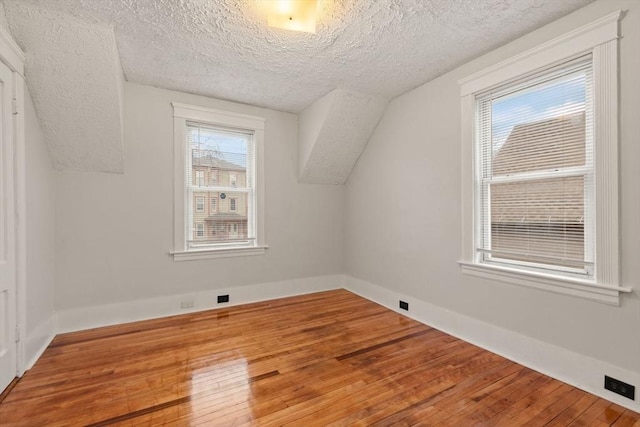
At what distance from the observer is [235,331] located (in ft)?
9.75

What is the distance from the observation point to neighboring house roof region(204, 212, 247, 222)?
12.2 feet

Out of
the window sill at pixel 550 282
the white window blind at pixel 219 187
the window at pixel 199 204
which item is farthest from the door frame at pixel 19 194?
the window sill at pixel 550 282

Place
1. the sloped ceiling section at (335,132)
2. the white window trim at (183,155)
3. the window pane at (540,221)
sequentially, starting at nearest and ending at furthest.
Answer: the window pane at (540,221) → the white window trim at (183,155) → the sloped ceiling section at (335,132)

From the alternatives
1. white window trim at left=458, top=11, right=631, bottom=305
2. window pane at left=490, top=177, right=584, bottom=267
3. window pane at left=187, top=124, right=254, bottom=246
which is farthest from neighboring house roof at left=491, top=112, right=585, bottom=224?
window pane at left=187, top=124, right=254, bottom=246

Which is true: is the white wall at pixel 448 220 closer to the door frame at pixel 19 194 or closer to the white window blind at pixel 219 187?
the white window blind at pixel 219 187

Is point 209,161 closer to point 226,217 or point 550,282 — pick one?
point 226,217

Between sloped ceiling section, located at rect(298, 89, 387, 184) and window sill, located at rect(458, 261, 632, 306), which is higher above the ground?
sloped ceiling section, located at rect(298, 89, 387, 184)

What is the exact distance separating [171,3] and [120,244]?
2404 millimetres

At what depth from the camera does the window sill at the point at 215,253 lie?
136 inches

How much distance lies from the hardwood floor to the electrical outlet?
3.9 inches

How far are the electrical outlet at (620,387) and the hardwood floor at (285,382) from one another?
0.10m

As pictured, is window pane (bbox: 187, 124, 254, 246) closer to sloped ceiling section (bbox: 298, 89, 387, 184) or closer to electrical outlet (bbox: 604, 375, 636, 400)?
sloped ceiling section (bbox: 298, 89, 387, 184)

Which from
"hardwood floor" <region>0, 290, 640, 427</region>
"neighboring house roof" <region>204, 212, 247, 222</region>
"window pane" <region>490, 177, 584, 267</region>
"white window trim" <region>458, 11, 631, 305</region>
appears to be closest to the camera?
"hardwood floor" <region>0, 290, 640, 427</region>

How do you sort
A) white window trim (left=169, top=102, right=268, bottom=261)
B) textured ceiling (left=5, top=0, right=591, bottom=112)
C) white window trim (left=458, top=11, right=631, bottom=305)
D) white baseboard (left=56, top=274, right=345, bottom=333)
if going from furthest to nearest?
white window trim (left=169, top=102, right=268, bottom=261)
white baseboard (left=56, top=274, right=345, bottom=333)
textured ceiling (left=5, top=0, right=591, bottom=112)
white window trim (left=458, top=11, right=631, bottom=305)
